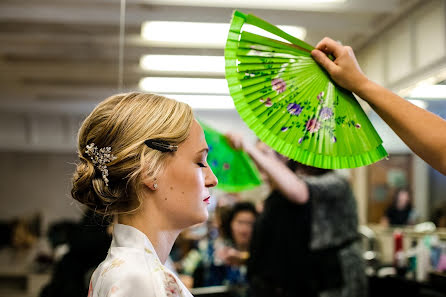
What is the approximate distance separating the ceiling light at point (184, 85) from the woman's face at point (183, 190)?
435 cm

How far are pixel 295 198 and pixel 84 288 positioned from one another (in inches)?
49.4

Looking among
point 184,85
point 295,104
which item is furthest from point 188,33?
point 295,104

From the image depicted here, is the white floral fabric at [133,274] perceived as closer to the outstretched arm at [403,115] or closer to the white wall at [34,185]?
the outstretched arm at [403,115]

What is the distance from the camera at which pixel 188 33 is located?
161 inches

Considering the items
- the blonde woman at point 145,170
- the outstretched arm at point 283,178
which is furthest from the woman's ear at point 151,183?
the outstretched arm at point 283,178

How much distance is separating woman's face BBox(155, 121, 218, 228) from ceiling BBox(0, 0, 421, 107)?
8.09 feet

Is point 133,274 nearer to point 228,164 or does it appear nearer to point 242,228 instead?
point 228,164

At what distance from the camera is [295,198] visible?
2.07 m

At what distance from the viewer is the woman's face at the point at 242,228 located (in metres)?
3.25

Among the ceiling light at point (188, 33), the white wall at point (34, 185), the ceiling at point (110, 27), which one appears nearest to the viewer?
the ceiling at point (110, 27)

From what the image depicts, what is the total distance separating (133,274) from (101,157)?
0.28m

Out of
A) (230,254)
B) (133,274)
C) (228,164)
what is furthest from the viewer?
(230,254)

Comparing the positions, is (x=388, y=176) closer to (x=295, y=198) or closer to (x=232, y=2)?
(x=232, y=2)

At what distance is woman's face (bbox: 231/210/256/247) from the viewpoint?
3254 mm
